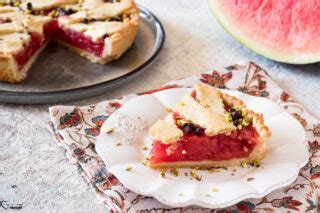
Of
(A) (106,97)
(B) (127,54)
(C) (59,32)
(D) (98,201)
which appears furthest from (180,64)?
(D) (98,201)

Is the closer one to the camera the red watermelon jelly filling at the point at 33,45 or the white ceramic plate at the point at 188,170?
the white ceramic plate at the point at 188,170

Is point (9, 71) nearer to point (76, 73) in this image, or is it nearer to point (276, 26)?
point (76, 73)

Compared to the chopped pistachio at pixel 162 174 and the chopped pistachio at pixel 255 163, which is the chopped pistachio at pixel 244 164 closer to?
the chopped pistachio at pixel 255 163

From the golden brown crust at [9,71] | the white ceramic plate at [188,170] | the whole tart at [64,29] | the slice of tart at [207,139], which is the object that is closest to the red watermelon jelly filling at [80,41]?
the whole tart at [64,29]

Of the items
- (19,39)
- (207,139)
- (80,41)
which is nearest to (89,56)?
(80,41)

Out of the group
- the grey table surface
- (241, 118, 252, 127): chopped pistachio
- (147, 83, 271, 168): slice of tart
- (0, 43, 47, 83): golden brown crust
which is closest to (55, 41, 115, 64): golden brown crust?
the grey table surface

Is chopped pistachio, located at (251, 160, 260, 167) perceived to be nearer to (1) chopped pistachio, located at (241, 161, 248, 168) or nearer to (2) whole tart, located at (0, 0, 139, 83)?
(1) chopped pistachio, located at (241, 161, 248, 168)
